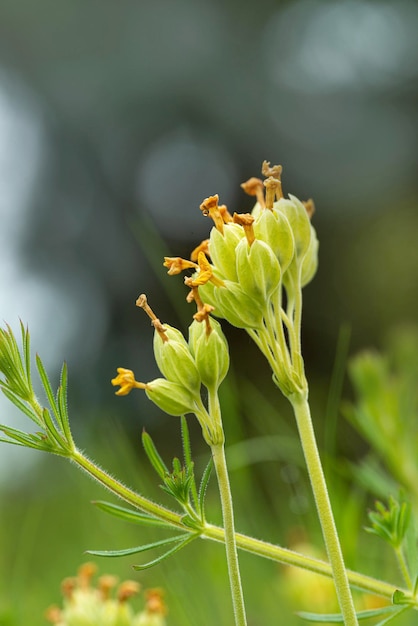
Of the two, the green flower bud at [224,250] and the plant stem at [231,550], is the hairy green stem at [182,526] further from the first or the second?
the green flower bud at [224,250]

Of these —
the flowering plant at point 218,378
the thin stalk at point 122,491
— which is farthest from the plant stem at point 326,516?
the thin stalk at point 122,491

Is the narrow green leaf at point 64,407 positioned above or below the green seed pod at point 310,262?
below

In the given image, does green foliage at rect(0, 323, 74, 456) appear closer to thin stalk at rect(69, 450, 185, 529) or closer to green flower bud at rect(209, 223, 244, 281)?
thin stalk at rect(69, 450, 185, 529)


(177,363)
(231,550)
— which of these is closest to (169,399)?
(177,363)

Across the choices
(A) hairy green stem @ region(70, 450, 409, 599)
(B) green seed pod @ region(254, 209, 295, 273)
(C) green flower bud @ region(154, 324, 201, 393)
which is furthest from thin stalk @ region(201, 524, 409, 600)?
(B) green seed pod @ region(254, 209, 295, 273)

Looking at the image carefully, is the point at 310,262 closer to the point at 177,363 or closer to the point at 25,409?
the point at 177,363

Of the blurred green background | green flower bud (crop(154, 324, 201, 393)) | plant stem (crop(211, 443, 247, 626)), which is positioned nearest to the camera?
plant stem (crop(211, 443, 247, 626))
